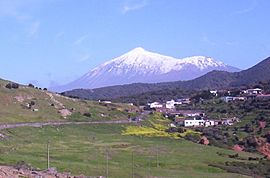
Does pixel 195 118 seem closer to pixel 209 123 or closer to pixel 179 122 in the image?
pixel 179 122

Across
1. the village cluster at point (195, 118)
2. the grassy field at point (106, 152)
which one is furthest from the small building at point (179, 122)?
the grassy field at point (106, 152)

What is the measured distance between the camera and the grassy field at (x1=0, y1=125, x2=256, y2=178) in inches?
2051

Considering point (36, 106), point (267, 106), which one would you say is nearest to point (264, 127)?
point (267, 106)

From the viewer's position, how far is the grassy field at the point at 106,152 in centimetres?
5209

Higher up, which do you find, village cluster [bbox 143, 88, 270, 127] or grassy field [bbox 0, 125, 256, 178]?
village cluster [bbox 143, 88, 270, 127]

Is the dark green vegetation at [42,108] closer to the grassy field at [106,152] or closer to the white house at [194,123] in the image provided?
the grassy field at [106,152]

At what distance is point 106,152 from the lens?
6412 cm

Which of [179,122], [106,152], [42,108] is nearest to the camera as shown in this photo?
[106,152]

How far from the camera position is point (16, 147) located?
61.3m

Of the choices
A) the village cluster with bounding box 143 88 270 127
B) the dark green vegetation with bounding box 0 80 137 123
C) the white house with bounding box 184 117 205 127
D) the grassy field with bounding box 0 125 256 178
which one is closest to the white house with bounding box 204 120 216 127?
the village cluster with bounding box 143 88 270 127

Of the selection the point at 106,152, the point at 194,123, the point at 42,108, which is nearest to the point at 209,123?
the point at 194,123

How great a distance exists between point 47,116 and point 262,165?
42.4 meters

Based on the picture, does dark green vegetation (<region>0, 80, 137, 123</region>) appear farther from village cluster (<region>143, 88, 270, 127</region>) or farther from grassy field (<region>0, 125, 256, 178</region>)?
village cluster (<region>143, 88, 270, 127</region>)

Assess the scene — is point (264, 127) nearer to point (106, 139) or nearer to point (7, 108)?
point (106, 139)
